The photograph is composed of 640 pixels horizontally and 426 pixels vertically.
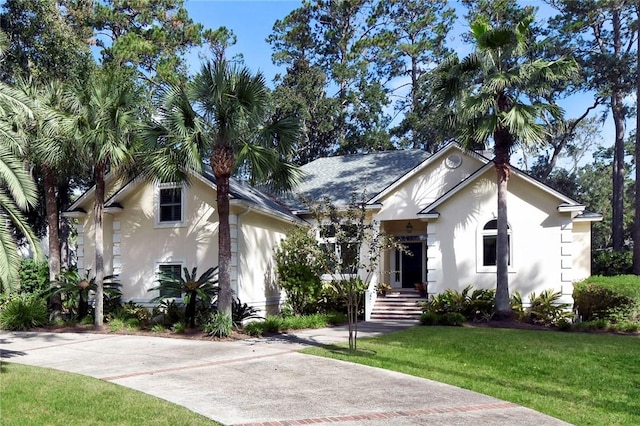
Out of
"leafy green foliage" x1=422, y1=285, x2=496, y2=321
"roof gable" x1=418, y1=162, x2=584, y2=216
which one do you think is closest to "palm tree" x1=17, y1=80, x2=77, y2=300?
"roof gable" x1=418, y1=162, x2=584, y2=216

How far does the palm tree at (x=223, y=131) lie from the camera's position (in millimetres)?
13555

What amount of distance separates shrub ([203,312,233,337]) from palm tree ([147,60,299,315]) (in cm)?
26

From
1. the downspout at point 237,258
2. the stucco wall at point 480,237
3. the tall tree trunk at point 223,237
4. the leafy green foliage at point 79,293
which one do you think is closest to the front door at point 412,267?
the stucco wall at point 480,237

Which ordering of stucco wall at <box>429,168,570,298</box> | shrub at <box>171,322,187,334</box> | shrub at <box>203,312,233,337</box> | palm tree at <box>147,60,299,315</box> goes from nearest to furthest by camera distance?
1. palm tree at <box>147,60,299,315</box>
2. shrub at <box>203,312,233,337</box>
3. shrub at <box>171,322,187,334</box>
4. stucco wall at <box>429,168,570,298</box>

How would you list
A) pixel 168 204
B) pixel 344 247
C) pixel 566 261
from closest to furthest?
pixel 344 247
pixel 566 261
pixel 168 204

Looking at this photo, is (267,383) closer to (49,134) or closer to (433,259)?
(49,134)

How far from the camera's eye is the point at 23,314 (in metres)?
15.8

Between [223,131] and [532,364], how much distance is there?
9088 millimetres

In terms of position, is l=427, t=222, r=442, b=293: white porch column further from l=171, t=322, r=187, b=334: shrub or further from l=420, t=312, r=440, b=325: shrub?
l=171, t=322, r=187, b=334: shrub

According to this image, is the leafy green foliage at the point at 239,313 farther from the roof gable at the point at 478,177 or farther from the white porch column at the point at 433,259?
the roof gable at the point at 478,177

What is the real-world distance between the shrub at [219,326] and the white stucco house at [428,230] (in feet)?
9.02

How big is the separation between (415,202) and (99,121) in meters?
11.4

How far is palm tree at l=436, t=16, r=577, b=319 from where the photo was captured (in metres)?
16.4

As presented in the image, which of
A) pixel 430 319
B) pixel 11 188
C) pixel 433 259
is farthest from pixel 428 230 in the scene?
pixel 11 188
